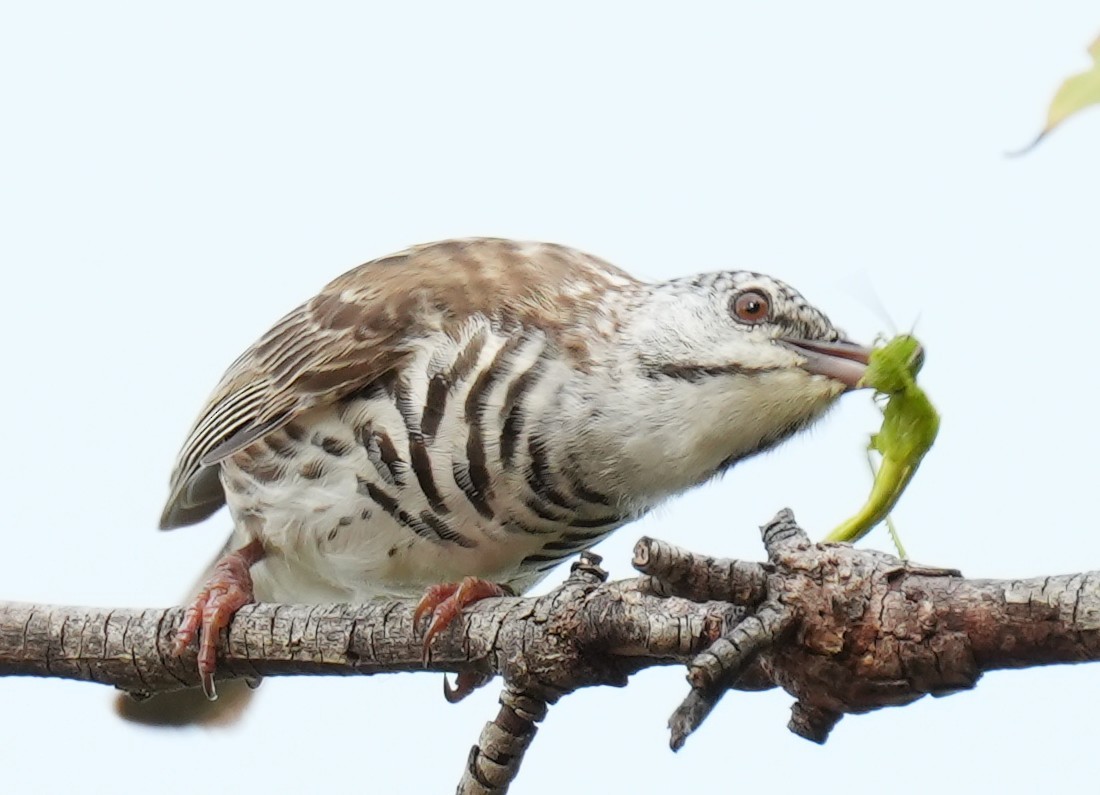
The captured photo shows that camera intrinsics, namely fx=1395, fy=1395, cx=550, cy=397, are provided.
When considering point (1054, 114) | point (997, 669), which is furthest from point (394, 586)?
point (1054, 114)

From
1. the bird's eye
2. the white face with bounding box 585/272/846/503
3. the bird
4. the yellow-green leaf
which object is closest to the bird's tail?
the bird

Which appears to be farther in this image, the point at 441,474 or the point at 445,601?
the point at 441,474

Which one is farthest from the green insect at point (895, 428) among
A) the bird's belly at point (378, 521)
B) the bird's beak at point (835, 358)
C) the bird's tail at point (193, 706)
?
the bird's tail at point (193, 706)

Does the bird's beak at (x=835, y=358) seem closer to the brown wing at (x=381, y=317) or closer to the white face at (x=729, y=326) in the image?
the white face at (x=729, y=326)

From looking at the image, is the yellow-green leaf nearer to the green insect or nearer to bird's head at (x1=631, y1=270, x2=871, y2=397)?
the green insect

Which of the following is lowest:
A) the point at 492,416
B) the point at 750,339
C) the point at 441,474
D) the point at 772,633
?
the point at 441,474

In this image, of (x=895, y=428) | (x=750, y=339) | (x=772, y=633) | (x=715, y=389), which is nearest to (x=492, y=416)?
(x=715, y=389)

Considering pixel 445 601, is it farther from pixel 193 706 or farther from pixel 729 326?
pixel 193 706
